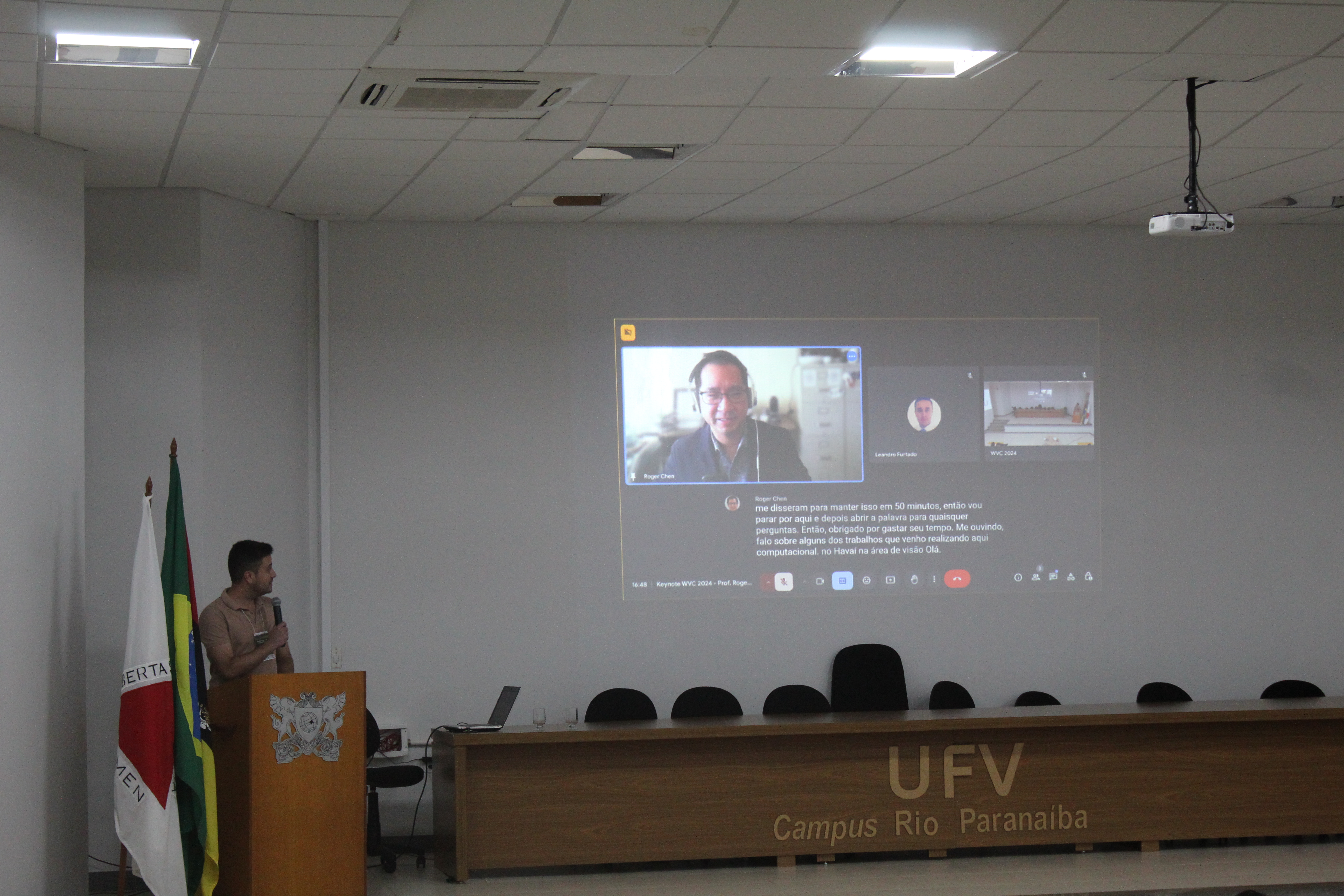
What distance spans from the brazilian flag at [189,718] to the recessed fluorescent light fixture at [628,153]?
215cm

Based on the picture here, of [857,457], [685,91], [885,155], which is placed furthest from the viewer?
[857,457]

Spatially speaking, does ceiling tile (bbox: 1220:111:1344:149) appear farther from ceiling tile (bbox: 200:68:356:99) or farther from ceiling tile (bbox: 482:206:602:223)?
ceiling tile (bbox: 200:68:356:99)

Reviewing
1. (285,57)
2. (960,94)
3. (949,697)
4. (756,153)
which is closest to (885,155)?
(756,153)

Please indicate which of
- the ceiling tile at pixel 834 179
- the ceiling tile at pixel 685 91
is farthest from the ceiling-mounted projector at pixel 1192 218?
the ceiling tile at pixel 685 91

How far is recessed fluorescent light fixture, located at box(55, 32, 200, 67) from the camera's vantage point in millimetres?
4133

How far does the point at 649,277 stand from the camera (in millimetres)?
7148

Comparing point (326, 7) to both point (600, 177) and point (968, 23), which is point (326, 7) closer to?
point (968, 23)

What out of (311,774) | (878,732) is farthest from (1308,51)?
(311,774)

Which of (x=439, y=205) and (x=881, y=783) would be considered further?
(x=439, y=205)

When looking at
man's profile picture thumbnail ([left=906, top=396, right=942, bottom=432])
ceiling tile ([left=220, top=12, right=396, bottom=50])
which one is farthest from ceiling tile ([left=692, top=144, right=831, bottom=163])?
man's profile picture thumbnail ([left=906, top=396, right=942, bottom=432])

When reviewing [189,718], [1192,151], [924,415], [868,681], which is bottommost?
[868,681]

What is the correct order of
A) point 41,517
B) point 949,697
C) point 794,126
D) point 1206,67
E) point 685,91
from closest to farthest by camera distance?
point 1206,67 → point 685,91 → point 41,517 → point 794,126 → point 949,697

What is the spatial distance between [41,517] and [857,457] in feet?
13.6

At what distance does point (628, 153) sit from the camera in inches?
224
